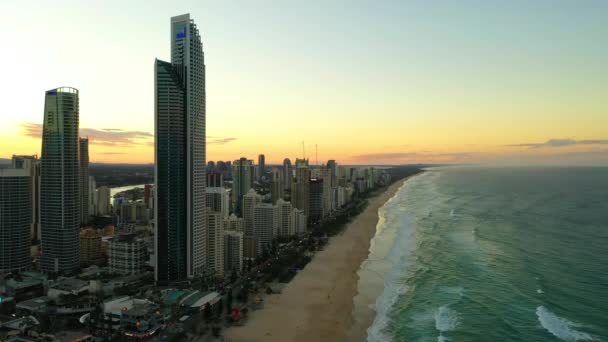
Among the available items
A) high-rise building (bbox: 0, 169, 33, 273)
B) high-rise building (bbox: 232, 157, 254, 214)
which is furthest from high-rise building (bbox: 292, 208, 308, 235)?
high-rise building (bbox: 0, 169, 33, 273)

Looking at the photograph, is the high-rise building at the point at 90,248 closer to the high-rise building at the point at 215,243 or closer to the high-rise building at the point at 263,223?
the high-rise building at the point at 215,243

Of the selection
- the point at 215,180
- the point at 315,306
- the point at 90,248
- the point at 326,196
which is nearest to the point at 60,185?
the point at 90,248

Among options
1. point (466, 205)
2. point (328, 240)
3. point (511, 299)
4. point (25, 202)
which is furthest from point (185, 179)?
point (466, 205)

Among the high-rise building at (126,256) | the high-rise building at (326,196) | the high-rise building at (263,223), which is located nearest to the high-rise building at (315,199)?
the high-rise building at (326,196)

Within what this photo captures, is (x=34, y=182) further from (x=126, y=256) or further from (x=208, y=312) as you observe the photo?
(x=208, y=312)

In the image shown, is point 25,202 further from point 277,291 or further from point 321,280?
point 321,280

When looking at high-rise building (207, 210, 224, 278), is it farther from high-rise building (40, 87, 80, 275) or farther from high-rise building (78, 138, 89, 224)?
high-rise building (78, 138, 89, 224)
